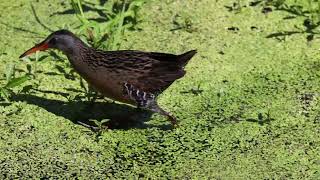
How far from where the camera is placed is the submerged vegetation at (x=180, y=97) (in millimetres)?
4980

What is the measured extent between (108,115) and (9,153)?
80 cm

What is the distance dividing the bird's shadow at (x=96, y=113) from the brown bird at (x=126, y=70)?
189mm

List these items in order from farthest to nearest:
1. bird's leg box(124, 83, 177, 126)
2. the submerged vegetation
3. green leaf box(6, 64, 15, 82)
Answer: green leaf box(6, 64, 15, 82)
bird's leg box(124, 83, 177, 126)
the submerged vegetation

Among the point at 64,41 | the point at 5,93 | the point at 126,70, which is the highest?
the point at 64,41

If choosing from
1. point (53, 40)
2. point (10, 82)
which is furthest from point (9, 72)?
point (53, 40)

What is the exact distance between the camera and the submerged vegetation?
4.98 metres

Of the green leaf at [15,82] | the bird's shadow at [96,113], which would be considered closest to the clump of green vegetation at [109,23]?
the bird's shadow at [96,113]

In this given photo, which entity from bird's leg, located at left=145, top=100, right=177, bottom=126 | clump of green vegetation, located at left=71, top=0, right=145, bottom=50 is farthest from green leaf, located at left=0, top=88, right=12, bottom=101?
bird's leg, located at left=145, top=100, right=177, bottom=126

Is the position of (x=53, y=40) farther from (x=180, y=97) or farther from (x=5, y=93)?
(x=180, y=97)

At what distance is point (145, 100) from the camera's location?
5.27m

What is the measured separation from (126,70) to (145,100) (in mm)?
243

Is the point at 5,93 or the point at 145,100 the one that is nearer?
the point at 145,100

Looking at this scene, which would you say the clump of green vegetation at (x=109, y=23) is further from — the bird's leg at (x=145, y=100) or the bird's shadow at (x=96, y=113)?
the bird's leg at (x=145, y=100)

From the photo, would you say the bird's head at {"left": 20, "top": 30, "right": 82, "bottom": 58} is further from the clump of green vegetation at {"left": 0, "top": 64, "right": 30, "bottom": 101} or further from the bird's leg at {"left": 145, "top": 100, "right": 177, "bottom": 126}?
the bird's leg at {"left": 145, "top": 100, "right": 177, "bottom": 126}
